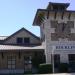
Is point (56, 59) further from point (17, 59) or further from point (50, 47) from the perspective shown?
point (17, 59)

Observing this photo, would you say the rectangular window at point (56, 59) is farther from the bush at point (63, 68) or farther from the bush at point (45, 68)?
→ the bush at point (45, 68)

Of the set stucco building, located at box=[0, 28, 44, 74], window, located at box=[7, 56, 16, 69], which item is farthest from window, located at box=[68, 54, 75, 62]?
window, located at box=[7, 56, 16, 69]

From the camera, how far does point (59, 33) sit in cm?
2905

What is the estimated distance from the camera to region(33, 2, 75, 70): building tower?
94.0 ft

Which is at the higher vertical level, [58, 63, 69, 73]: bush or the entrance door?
the entrance door

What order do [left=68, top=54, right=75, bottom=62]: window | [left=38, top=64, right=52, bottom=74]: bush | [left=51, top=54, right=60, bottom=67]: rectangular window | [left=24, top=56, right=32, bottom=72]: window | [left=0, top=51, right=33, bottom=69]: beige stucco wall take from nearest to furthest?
[left=38, top=64, right=52, bottom=74]: bush → [left=51, top=54, right=60, bottom=67]: rectangular window → [left=68, top=54, right=75, bottom=62]: window → [left=0, top=51, right=33, bottom=69]: beige stucco wall → [left=24, top=56, right=32, bottom=72]: window

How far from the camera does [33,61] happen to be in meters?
29.9

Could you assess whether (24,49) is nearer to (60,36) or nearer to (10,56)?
(10,56)

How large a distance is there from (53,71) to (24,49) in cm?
481

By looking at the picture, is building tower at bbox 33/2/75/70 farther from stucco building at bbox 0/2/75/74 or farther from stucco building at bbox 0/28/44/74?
stucco building at bbox 0/28/44/74

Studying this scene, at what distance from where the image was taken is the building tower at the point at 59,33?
28656 millimetres

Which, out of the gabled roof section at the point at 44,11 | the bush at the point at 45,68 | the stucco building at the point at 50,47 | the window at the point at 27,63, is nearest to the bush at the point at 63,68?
the stucco building at the point at 50,47

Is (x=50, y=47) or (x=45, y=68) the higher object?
(x=50, y=47)

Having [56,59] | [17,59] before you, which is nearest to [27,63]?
[17,59]
